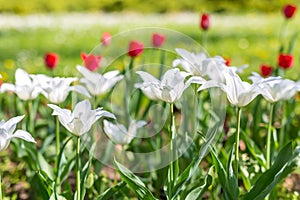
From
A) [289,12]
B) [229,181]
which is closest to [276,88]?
[229,181]

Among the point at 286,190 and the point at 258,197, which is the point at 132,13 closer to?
the point at 286,190

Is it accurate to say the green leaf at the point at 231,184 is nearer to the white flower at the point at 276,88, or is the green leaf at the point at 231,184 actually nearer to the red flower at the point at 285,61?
the white flower at the point at 276,88

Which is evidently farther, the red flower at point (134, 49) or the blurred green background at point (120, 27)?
the blurred green background at point (120, 27)

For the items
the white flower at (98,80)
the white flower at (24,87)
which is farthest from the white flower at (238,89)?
the white flower at (24,87)

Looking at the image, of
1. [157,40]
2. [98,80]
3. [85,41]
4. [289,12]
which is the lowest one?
[85,41]

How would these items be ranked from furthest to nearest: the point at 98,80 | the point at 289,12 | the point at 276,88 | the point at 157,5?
the point at 157,5 → the point at 289,12 → the point at 98,80 → the point at 276,88

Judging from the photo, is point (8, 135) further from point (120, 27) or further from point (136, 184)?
point (120, 27)

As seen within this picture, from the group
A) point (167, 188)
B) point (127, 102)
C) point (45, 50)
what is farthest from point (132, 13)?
point (167, 188)

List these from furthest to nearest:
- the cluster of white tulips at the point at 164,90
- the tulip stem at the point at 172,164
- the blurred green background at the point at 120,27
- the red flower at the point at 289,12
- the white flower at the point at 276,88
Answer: the blurred green background at the point at 120,27 → the red flower at the point at 289,12 → the white flower at the point at 276,88 → the tulip stem at the point at 172,164 → the cluster of white tulips at the point at 164,90

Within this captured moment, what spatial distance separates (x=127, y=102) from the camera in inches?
110

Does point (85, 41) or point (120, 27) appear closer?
point (85, 41)

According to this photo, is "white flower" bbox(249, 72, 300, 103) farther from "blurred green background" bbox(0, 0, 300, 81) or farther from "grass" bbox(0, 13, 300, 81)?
"grass" bbox(0, 13, 300, 81)

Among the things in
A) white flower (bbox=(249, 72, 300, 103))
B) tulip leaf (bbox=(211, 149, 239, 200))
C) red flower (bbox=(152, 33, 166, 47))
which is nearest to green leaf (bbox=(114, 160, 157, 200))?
tulip leaf (bbox=(211, 149, 239, 200))

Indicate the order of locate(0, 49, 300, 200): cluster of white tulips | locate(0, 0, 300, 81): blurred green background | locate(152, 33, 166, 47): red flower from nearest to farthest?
locate(0, 49, 300, 200): cluster of white tulips → locate(152, 33, 166, 47): red flower → locate(0, 0, 300, 81): blurred green background
